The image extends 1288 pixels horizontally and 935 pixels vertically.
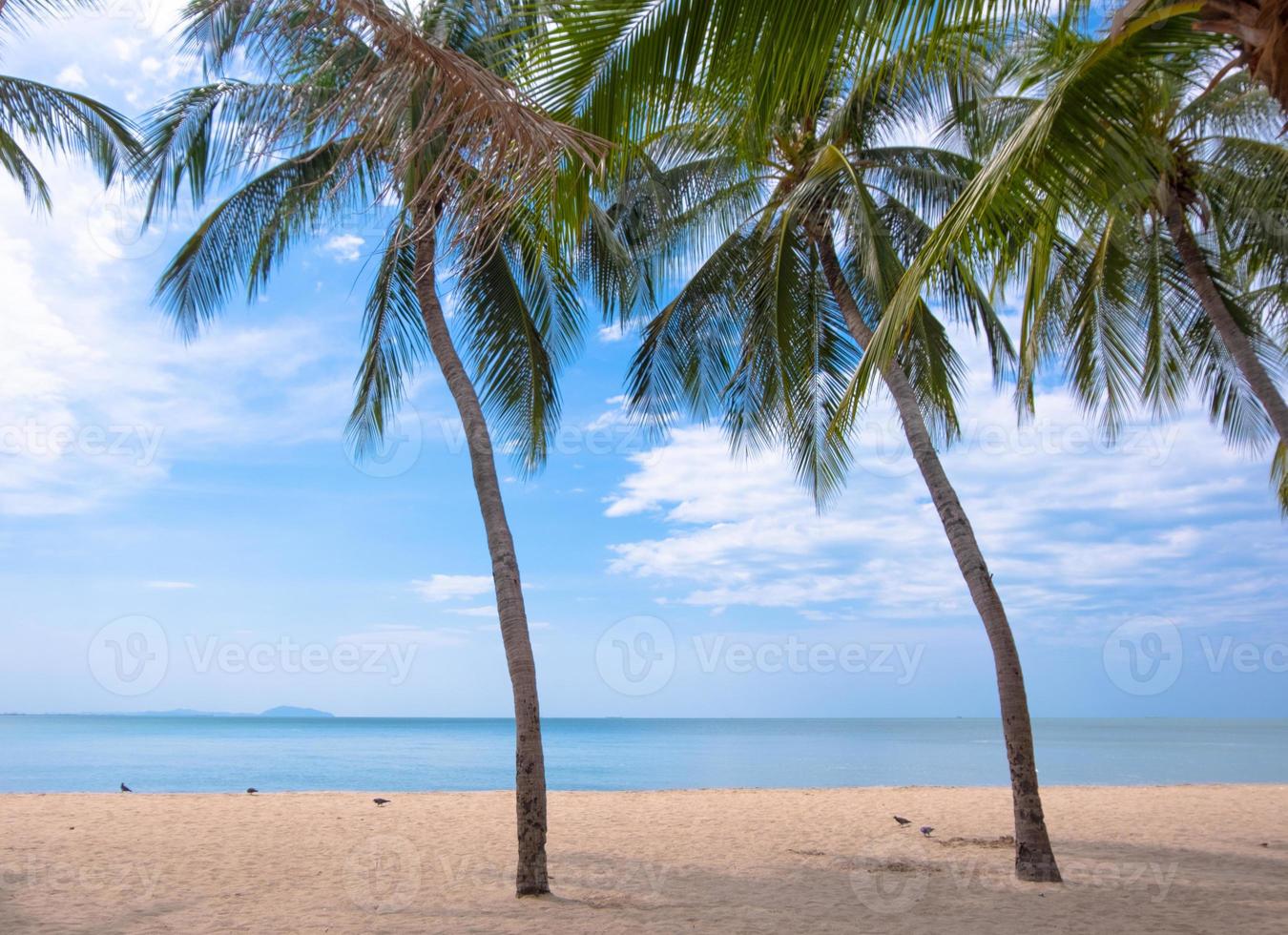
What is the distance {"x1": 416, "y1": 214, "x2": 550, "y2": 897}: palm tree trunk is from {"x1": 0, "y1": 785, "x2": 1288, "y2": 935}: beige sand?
36cm

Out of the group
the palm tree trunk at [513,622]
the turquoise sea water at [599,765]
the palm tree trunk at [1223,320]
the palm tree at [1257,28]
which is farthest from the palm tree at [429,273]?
the turquoise sea water at [599,765]

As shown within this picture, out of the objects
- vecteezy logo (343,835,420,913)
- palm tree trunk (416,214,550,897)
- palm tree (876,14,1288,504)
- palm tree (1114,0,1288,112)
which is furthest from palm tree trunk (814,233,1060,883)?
vecteezy logo (343,835,420,913)

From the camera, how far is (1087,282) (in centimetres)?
895

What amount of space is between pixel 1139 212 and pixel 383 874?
8.76 m

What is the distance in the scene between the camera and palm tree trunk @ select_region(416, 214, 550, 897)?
682 centimetres

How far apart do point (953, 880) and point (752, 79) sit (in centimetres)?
641

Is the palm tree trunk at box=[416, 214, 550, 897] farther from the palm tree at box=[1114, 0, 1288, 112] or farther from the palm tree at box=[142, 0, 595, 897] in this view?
the palm tree at box=[1114, 0, 1288, 112]

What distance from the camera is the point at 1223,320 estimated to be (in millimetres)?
8781

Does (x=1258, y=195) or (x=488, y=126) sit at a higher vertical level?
(x=1258, y=195)

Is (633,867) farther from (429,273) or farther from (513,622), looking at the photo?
(429,273)

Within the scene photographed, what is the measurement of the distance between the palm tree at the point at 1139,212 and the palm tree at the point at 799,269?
92cm

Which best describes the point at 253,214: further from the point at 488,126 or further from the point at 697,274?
the point at 488,126

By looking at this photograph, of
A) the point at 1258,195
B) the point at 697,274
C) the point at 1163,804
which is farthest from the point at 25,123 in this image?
the point at 1163,804

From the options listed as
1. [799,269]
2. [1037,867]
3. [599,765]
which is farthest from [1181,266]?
[599,765]
